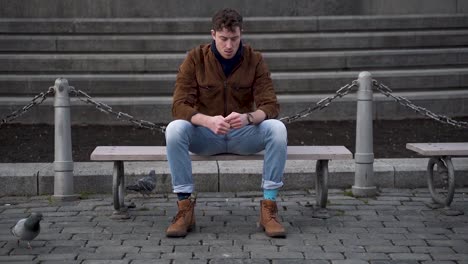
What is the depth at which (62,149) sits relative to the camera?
7504 mm

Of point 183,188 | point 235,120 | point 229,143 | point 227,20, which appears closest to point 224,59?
point 227,20

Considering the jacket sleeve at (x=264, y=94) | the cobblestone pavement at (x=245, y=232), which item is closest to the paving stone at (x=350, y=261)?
the cobblestone pavement at (x=245, y=232)

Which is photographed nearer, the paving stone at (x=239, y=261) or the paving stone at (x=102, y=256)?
the paving stone at (x=239, y=261)

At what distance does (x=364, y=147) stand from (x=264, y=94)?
1.42 m

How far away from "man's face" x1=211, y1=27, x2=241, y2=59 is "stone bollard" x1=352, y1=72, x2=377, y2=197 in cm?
156

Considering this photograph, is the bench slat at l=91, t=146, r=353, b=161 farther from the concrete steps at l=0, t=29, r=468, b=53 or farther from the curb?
the concrete steps at l=0, t=29, r=468, b=53

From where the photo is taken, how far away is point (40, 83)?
38.8 feet

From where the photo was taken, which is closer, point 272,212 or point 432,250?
point 432,250

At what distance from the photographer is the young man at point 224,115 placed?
6.29 meters

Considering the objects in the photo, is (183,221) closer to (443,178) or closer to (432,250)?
(432,250)

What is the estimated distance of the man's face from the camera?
632 centimetres

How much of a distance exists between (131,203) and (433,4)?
7977mm

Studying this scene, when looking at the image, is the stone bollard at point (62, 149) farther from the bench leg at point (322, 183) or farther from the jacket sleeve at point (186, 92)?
the bench leg at point (322, 183)

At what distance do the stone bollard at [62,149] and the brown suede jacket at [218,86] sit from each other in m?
1.36
